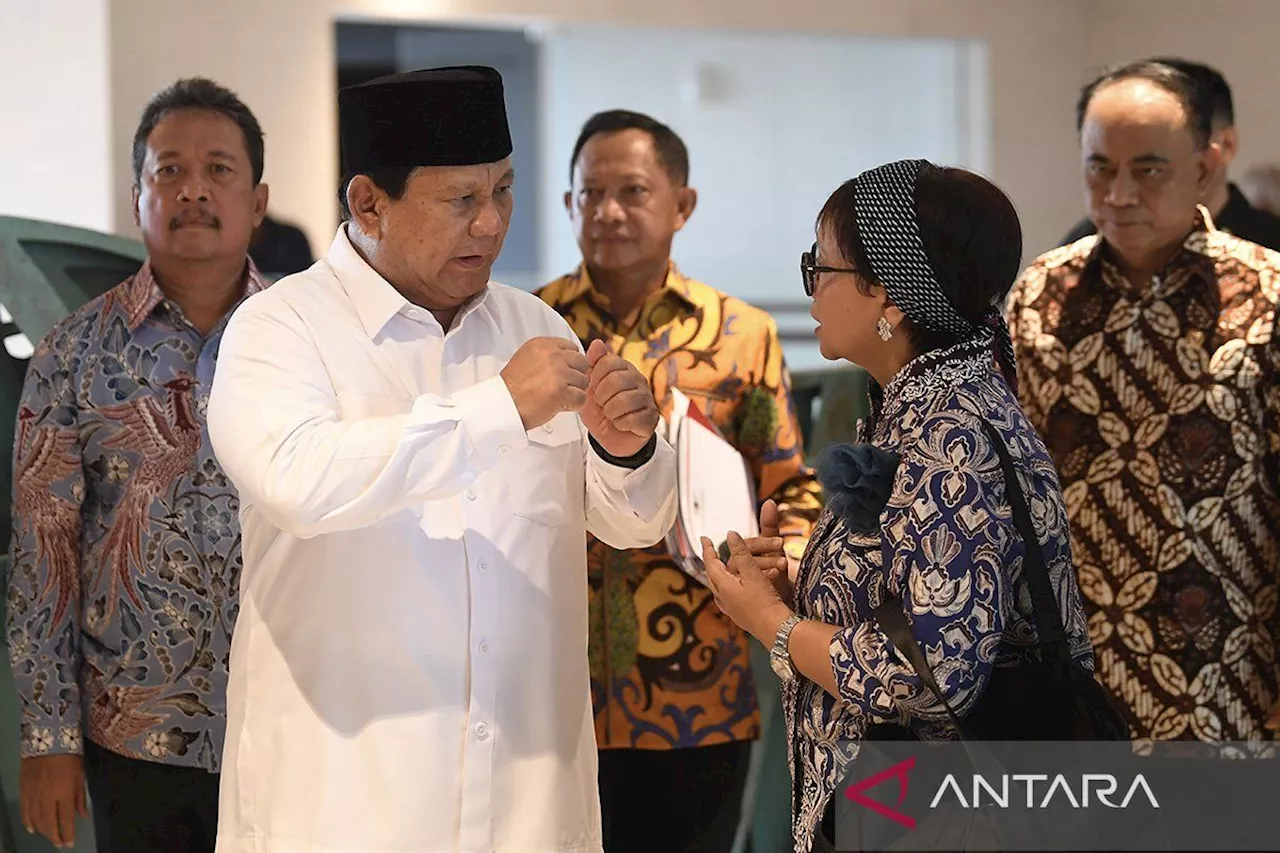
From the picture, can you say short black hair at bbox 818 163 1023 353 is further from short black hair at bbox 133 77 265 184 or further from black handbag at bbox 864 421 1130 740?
short black hair at bbox 133 77 265 184

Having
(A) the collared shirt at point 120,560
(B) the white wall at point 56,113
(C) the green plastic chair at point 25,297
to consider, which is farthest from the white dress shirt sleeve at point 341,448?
(B) the white wall at point 56,113

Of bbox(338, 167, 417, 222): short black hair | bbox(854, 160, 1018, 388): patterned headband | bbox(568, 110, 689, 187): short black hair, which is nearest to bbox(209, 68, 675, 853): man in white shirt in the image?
bbox(338, 167, 417, 222): short black hair

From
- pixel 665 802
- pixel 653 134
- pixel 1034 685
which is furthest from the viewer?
pixel 653 134

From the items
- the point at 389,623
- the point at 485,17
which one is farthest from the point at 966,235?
the point at 485,17

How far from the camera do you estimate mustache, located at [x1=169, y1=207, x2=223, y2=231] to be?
266 centimetres

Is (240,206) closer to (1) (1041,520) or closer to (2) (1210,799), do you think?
(1) (1041,520)

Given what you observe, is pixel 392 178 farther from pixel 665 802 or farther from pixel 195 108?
pixel 665 802

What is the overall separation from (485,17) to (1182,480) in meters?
3.80

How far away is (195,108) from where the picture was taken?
272cm

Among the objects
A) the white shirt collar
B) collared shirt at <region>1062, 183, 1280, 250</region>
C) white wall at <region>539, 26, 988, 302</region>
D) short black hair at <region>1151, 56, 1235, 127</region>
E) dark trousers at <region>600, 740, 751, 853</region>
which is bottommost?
dark trousers at <region>600, 740, 751, 853</region>

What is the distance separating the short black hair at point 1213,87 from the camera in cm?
296

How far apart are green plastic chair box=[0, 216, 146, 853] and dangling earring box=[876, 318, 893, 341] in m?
1.76

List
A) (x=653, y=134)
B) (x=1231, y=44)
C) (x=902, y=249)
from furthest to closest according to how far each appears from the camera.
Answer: (x=1231, y=44)
(x=653, y=134)
(x=902, y=249)

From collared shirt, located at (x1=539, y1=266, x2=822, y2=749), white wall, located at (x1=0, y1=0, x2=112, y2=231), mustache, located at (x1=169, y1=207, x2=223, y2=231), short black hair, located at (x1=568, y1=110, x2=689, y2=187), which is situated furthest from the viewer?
white wall, located at (x1=0, y1=0, x2=112, y2=231)
